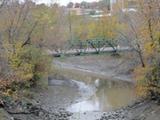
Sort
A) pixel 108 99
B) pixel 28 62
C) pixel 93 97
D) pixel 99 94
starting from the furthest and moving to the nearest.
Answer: pixel 99 94, pixel 93 97, pixel 108 99, pixel 28 62

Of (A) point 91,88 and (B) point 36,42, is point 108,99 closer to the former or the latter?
(A) point 91,88

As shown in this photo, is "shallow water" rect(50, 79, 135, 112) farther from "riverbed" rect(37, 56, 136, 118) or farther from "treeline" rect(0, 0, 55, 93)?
"treeline" rect(0, 0, 55, 93)

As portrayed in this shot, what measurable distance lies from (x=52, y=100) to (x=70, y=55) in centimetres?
2882

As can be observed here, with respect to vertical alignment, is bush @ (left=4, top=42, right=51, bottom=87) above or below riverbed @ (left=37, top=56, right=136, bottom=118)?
above

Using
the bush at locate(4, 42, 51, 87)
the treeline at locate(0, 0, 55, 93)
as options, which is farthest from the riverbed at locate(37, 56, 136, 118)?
the treeline at locate(0, 0, 55, 93)

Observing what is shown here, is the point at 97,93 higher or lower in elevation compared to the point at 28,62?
lower

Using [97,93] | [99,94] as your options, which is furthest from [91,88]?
[99,94]

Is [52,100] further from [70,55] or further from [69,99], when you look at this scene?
[70,55]

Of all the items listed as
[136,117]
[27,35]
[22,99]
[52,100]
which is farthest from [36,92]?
[136,117]

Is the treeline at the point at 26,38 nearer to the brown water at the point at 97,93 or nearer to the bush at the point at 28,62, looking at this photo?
the bush at the point at 28,62

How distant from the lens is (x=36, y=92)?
133 ft

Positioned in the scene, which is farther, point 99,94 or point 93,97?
point 99,94

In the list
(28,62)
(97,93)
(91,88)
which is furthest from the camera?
(91,88)

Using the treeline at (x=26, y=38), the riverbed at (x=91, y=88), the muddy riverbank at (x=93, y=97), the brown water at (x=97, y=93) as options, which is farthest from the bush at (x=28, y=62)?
the brown water at (x=97, y=93)
